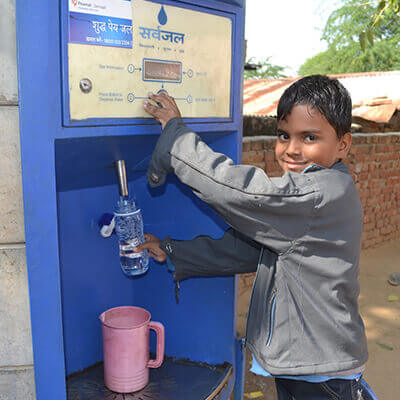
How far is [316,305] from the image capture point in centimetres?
125

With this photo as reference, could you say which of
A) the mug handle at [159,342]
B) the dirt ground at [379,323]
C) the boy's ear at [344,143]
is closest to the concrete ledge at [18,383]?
the mug handle at [159,342]

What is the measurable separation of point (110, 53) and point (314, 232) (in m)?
0.65

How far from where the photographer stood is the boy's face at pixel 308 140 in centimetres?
126

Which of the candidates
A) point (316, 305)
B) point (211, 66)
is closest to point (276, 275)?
point (316, 305)

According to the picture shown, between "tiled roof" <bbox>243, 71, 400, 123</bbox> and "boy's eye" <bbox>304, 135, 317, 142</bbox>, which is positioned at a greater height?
"tiled roof" <bbox>243, 71, 400, 123</bbox>

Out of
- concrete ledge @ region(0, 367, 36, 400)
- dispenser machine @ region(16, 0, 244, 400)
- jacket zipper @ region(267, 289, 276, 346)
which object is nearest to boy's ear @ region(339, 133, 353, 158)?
dispenser machine @ region(16, 0, 244, 400)

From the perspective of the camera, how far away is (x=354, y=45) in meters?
23.2

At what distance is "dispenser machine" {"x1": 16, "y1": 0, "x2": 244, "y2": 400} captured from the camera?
3.17ft

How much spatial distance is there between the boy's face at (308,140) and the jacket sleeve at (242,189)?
0.16m

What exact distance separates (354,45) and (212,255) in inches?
960

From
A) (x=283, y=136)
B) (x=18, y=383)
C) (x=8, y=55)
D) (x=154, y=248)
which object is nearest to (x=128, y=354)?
(x=154, y=248)

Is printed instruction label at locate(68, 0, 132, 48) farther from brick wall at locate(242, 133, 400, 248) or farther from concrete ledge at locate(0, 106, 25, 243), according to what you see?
brick wall at locate(242, 133, 400, 248)

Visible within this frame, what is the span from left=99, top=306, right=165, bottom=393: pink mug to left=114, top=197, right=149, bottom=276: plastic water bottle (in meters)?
0.20

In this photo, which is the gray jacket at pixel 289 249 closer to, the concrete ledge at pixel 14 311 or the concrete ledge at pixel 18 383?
the concrete ledge at pixel 14 311
